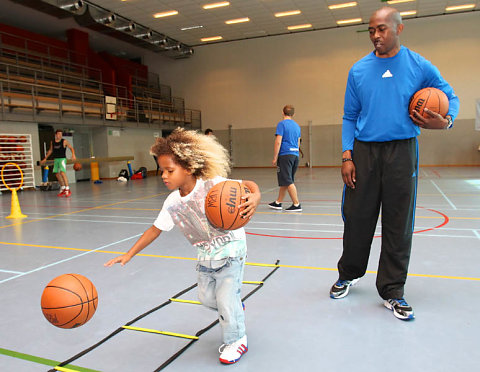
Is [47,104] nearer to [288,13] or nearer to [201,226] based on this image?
[288,13]

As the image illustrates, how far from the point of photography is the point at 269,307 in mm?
2840

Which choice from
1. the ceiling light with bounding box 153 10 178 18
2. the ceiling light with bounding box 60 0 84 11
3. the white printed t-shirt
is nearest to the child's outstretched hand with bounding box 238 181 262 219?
the white printed t-shirt

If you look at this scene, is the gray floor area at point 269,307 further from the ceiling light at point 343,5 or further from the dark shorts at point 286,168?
the ceiling light at point 343,5

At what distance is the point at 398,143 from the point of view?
264cm

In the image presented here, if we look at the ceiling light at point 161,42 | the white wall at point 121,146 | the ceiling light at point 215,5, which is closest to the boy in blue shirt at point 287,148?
the ceiling light at point 215,5

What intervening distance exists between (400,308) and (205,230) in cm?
142

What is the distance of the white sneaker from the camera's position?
209 centimetres

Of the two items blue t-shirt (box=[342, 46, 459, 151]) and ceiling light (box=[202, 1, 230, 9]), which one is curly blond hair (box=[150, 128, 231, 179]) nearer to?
blue t-shirt (box=[342, 46, 459, 151])

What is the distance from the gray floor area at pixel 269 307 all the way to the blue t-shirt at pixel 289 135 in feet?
5.75

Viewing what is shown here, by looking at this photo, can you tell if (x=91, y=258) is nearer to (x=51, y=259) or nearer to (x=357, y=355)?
(x=51, y=259)

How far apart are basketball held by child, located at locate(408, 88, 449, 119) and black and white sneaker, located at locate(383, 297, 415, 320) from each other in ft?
4.03

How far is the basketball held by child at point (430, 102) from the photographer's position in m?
2.47

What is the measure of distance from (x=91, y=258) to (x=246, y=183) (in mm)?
2771

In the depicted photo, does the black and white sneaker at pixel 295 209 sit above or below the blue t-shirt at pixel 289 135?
below
